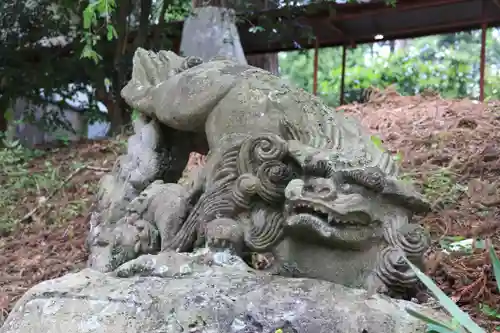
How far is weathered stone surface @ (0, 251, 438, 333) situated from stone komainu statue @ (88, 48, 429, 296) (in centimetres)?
11

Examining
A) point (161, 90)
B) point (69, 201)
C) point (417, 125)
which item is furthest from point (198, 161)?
point (161, 90)

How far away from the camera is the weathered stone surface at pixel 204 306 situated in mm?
1608

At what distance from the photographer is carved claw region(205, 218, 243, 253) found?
6.07 feet

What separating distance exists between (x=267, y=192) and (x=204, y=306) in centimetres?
39

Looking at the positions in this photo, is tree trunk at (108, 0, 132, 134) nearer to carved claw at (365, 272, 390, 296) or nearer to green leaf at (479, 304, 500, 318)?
green leaf at (479, 304, 500, 318)

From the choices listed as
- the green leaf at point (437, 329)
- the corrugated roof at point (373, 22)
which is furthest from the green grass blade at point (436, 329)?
the corrugated roof at point (373, 22)

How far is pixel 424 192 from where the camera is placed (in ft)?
11.1

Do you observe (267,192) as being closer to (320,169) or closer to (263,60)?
(320,169)

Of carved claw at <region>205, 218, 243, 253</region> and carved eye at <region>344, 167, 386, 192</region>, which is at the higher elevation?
carved eye at <region>344, 167, 386, 192</region>

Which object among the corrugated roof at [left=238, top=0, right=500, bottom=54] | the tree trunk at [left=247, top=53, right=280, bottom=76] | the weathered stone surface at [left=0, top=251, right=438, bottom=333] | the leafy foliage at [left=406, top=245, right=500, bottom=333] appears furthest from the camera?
the tree trunk at [left=247, top=53, right=280, bottom=76]

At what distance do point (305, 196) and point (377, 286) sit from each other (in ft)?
0.99

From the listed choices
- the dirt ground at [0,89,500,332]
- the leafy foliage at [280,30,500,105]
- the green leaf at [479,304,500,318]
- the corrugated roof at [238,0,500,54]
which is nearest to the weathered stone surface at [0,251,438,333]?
the green leaf at [479,304,500,318]

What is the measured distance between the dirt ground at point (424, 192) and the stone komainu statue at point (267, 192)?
2.28 feet

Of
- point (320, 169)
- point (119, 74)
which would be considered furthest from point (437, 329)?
point (119, 74)
